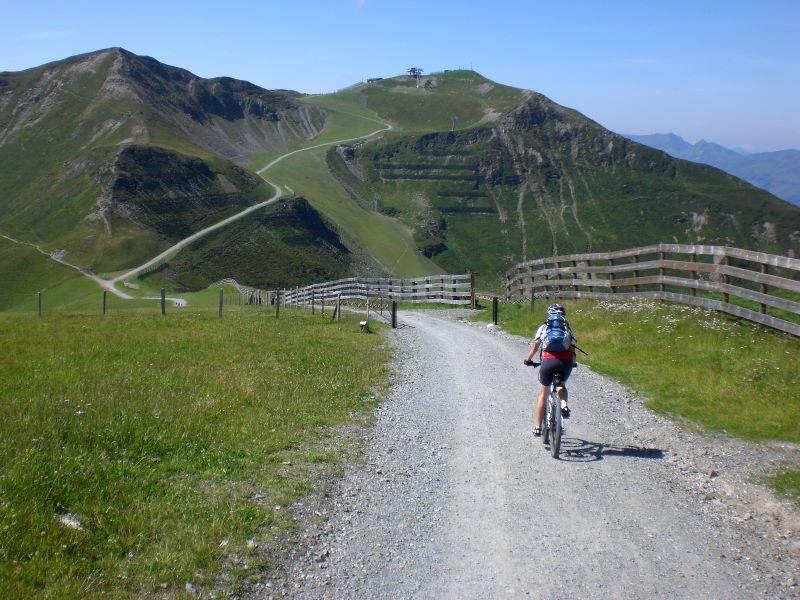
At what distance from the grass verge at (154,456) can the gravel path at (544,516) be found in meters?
0.71

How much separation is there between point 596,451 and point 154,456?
5974mm

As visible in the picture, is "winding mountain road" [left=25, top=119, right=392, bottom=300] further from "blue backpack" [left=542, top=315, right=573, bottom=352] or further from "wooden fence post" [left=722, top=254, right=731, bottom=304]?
"blue backpack" [left=542, top=315, right=573, bottom=352]

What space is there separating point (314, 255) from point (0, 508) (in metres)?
129

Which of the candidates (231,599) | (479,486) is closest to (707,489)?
(479,486)

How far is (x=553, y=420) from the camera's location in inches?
404

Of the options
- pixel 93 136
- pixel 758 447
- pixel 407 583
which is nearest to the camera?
pixel 407 583

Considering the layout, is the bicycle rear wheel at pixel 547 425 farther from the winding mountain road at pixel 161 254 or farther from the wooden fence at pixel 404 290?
the winding mountain road at pixel 161 254

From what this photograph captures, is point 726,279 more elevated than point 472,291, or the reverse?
point 726,279

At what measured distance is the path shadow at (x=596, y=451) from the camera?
10.2 metres

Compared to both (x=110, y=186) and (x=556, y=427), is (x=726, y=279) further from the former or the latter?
(x=110, y=186)

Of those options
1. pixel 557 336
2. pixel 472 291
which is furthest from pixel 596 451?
pixel 472 291

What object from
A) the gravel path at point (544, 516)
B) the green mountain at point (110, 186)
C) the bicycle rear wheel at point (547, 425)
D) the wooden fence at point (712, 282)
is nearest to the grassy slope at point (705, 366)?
the wooden fence at point (712, 282)

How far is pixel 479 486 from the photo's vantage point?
8.95 metres

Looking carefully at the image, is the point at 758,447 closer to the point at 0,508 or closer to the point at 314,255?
the point at 0,508
